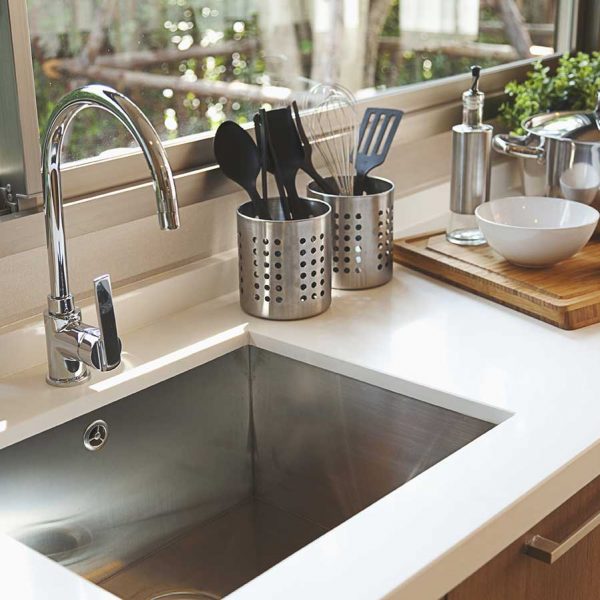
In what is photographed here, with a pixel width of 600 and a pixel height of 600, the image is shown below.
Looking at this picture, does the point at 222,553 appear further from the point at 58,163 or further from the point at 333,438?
the point at 58,163

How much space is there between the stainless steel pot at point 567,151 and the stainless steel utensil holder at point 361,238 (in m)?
0.31

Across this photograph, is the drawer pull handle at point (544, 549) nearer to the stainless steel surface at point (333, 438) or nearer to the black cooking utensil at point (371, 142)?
the stainless steel surface at point (333, 438)

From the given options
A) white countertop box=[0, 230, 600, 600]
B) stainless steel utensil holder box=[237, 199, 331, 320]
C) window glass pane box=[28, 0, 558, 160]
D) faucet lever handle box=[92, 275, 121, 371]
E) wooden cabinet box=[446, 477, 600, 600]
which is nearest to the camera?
white countertop box=[0, 230, 600, 600]

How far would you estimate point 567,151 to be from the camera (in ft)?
5.44

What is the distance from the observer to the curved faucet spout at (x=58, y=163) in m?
1.05

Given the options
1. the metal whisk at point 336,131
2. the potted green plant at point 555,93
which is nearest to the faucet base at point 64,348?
the metal whisk at point 336,131

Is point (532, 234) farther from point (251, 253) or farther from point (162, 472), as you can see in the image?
point (162, 472)

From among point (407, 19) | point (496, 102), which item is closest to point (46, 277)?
point (496, 102)

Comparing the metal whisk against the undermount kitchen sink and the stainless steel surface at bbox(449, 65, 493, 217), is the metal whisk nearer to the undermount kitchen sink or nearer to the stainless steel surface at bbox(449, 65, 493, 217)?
the stainless steel surface at bbox(449, 65, 493, 217)

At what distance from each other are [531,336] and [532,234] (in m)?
0.19

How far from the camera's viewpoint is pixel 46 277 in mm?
1303

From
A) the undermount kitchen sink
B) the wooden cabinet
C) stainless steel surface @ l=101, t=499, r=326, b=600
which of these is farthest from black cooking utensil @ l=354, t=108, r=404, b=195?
the wooden cabinet

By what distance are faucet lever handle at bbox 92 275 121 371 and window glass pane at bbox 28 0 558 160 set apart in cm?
70

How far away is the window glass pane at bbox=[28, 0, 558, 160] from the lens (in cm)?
191
